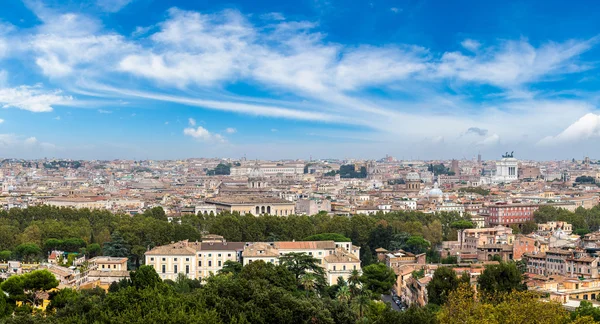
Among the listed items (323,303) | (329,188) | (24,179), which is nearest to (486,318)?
(323,303)

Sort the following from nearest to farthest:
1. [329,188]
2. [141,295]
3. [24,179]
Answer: [141,295], [329,188], [24,179]

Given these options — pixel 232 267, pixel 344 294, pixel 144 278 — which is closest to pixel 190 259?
pixel 232 267

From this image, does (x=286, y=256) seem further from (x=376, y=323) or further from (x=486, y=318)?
(x=486, y=318)

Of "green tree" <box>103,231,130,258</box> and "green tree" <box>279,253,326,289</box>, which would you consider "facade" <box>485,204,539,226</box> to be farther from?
"green tree" <box>279,253,326,289</box>

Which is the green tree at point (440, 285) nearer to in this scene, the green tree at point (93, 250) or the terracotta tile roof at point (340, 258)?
the terracotta tile roof at point (340, 258)

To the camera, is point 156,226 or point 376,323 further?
point 156,226

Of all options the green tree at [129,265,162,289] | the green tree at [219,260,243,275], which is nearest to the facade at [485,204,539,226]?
the green tree at [219,260,243,275]

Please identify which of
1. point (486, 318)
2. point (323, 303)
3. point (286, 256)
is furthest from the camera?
point (286, 256)

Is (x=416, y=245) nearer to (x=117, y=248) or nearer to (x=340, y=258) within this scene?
(x=340, y=258)
